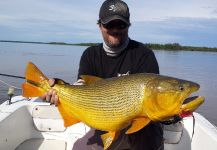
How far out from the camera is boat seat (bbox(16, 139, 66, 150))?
18.3 feet

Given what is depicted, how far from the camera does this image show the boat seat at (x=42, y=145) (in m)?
5.59

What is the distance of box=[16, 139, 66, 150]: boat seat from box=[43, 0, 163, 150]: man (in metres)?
1.25

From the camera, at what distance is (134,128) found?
323 cm

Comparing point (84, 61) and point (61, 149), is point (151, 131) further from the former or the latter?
point (61, 149)

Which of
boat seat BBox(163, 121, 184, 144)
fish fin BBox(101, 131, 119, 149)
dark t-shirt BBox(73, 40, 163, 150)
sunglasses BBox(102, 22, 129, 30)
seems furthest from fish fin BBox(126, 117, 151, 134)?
boat seat BBox(163, 121, 184, 144)

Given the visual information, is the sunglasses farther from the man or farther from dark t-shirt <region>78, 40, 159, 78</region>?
dark t-shirt <region>78, 40, 159, 78</region>

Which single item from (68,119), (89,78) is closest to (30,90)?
(68,119)

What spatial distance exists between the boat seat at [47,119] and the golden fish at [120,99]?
1999 millimetres

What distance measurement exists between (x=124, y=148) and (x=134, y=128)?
0.95 meters

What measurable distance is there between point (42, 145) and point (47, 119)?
421 millimetres

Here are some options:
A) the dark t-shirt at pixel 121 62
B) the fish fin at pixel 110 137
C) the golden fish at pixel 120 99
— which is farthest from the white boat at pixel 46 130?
→ the fish fin at pixel 110 137

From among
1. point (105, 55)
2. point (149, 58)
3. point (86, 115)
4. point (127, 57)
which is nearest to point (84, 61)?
point (105, 55)

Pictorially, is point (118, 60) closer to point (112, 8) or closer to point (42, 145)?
point (112, 8)

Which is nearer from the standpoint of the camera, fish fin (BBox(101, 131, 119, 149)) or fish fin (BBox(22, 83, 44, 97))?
fish fin (BBox(101, 131, 119, 149))
